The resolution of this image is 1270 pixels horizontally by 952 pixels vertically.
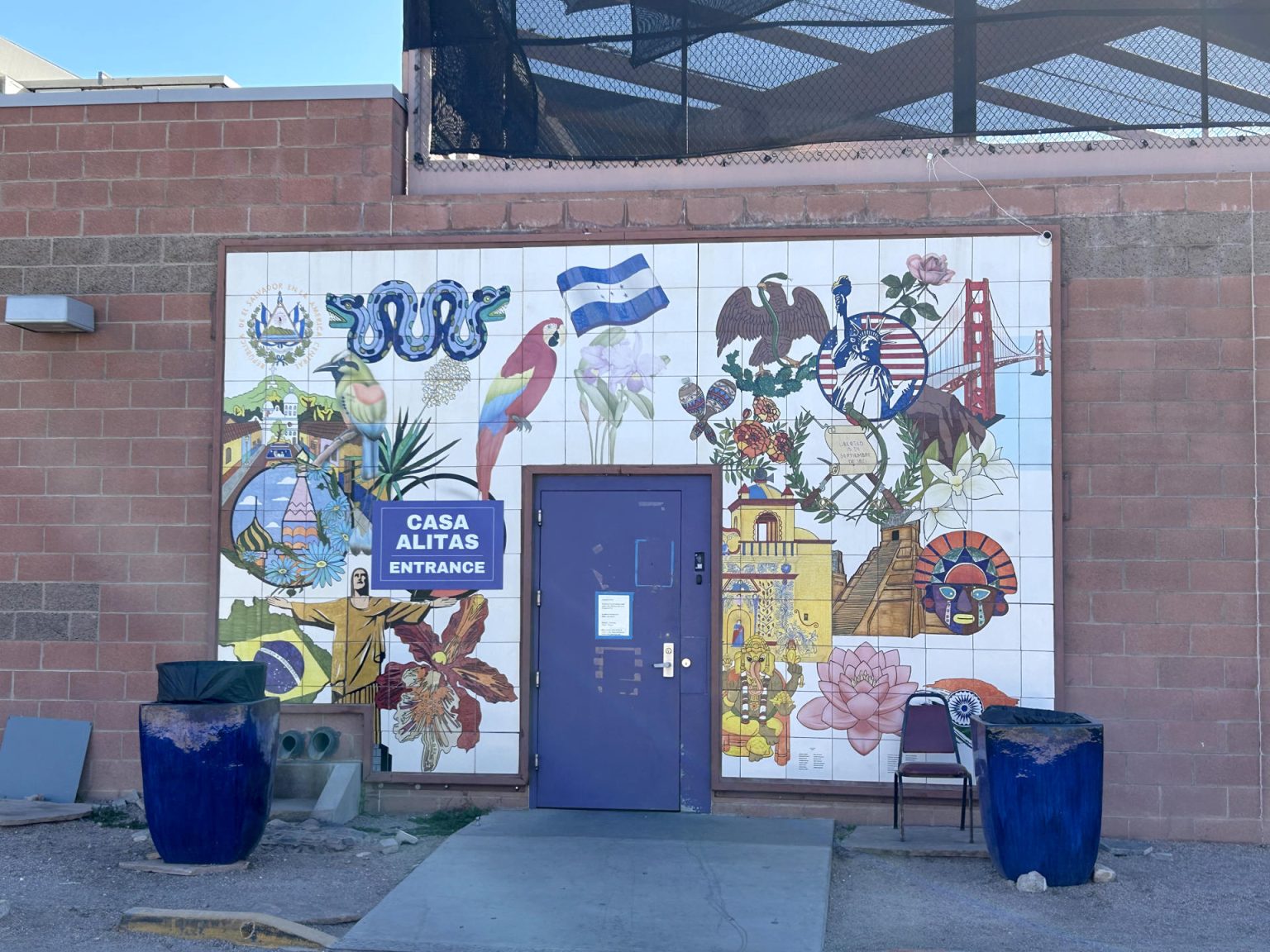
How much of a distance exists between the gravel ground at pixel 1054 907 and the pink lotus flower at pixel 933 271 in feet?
12.8

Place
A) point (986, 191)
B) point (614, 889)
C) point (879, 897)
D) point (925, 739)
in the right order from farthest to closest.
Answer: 1. point (986, 191)
2. point (925, 739)
3. point (879, 897)
4. point (614, 889)

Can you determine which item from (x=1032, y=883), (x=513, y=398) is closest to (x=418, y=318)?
(x=513, y=398)

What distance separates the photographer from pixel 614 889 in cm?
740

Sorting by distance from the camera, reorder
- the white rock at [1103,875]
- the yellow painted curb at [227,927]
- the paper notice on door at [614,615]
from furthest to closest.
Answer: the paper notice on door at [614,615], the white rock at [1103,875], the yellow painted curb at [227,927]

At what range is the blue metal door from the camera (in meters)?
9.22

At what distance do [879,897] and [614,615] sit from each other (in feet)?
9.13

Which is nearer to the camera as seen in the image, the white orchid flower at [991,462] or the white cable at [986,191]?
the white orchid flower at [991,462]

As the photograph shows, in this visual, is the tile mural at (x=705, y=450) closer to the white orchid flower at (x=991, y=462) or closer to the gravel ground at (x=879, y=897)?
the white orchid flower at (x=991, y=462)

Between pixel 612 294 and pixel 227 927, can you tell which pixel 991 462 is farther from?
pixel 227 927

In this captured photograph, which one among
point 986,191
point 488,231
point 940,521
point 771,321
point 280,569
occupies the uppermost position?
point 986,191

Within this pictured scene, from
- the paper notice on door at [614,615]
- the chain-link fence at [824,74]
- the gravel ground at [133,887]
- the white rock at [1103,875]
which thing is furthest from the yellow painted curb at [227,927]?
the chain-link fence at [824,74]

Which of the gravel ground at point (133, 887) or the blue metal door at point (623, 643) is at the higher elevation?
the blue metal door at point (623, 643)

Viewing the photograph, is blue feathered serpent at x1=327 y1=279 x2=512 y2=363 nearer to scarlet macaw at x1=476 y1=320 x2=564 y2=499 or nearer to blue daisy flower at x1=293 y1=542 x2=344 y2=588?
scarlet macaw at x1=476 y1=320 x2=564 y2=499

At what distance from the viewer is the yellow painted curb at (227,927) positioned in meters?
6.73
